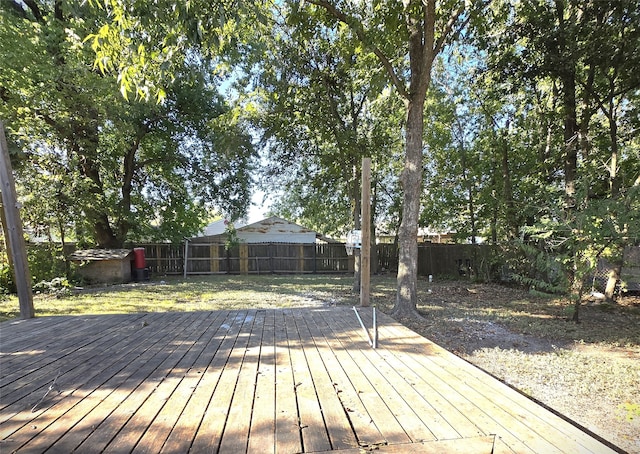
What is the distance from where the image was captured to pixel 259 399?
1982 mm

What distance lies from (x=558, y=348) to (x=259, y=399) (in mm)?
4186

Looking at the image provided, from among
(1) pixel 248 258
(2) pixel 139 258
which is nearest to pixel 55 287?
(2) pixel 139 258

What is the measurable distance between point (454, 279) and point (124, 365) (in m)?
11.0

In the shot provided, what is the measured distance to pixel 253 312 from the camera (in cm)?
456

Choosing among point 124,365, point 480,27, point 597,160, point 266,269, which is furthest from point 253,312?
point 266,269

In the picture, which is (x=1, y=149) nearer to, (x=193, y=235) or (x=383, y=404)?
(x=383, y=404)

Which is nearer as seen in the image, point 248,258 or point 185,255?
point 185,255

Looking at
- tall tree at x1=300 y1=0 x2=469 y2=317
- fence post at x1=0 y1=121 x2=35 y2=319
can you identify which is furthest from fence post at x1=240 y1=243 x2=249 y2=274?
fence post at x1=0 y1=121 x2=35 y2=319

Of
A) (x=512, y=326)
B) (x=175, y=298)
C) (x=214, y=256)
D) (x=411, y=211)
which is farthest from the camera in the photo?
(x=214, y=256)

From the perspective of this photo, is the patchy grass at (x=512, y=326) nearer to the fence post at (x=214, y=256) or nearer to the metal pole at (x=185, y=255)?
the metal pole at (x=185, y=255)

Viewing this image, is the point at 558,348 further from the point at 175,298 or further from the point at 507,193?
the point at 175,298

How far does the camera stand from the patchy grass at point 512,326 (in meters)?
3.00

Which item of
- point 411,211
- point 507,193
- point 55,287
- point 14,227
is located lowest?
point 55,287

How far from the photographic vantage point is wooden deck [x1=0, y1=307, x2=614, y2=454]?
1.58 m
